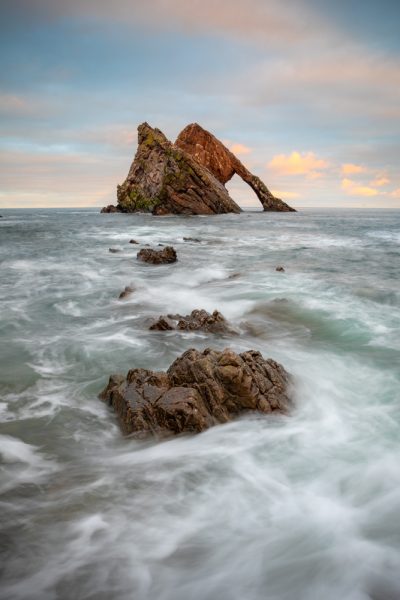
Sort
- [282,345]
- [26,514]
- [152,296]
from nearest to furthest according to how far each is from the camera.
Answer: [26,514], [282,345], [152,296]

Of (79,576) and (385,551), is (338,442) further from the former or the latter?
(79,576)

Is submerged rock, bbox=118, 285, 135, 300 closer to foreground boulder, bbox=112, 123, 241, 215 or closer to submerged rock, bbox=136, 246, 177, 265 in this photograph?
submerged rock, bbox=136, 246, 177, 265

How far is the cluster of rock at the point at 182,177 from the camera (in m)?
63.5

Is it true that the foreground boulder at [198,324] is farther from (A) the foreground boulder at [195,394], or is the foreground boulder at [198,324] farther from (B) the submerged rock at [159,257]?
(B) the submerged rock at [159,257]

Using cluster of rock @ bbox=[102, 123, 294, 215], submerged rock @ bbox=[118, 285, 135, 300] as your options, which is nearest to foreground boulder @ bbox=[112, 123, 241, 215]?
cluster of rock @ bbox=[102, 123, 294, 215]

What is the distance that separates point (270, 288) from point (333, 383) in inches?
292

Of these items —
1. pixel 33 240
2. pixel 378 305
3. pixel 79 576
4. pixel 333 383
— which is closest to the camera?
pixel 79 576

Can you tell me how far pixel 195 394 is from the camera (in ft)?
19.1

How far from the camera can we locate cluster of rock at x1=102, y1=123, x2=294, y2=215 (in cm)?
6350

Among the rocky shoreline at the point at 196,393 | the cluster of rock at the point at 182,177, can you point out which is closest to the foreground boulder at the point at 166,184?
the cluster of rock at the point at 182,177

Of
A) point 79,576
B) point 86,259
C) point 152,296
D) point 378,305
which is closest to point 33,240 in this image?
point 86,259

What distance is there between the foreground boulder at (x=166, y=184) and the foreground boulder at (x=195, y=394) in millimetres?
59199

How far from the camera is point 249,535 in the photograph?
161 inches

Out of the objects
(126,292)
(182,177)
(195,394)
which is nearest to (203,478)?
(195,394)
